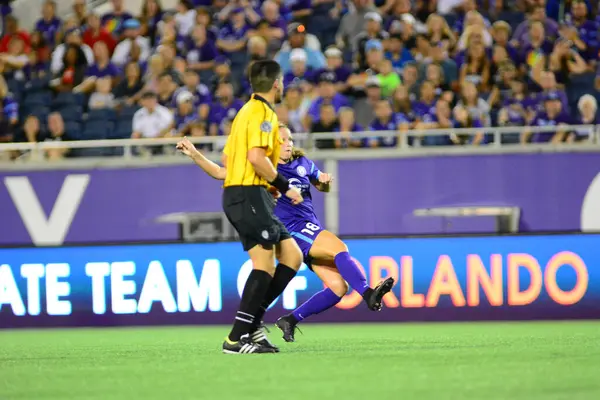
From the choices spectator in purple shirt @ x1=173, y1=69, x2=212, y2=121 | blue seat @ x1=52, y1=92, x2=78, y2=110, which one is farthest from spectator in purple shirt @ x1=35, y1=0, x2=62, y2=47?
spectator in purple shirt @ x1=173, y1=69, x2=212, y2=121

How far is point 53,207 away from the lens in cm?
1686

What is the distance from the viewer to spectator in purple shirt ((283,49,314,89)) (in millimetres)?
16812

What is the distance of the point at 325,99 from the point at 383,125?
88cm

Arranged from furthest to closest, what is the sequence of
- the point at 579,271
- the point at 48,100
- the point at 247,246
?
the point at 48,100 < the point at 579,271 < the point at 247,246

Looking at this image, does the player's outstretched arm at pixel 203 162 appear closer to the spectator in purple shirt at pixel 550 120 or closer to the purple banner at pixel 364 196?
the purple banner at pixel 364 196

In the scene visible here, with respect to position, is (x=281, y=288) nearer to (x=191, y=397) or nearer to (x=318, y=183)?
(x=318, y=183)

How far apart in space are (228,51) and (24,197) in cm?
374

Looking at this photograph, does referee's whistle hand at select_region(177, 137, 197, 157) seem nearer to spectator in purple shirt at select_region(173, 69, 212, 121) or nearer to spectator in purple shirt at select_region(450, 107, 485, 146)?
spectator in purple shirt at select_region(450, 107, 485, 146)

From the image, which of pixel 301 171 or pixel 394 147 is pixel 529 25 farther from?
pixel 301 171

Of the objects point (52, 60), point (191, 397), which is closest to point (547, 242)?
point (191, 397)

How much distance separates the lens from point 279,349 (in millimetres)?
9242

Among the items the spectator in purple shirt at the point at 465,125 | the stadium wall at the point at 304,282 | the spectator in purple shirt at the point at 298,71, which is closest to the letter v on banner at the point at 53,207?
the stadium wall at the point at 304,282

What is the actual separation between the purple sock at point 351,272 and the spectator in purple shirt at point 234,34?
848cm

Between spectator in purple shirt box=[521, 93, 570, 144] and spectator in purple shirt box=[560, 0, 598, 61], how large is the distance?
4.58ft
